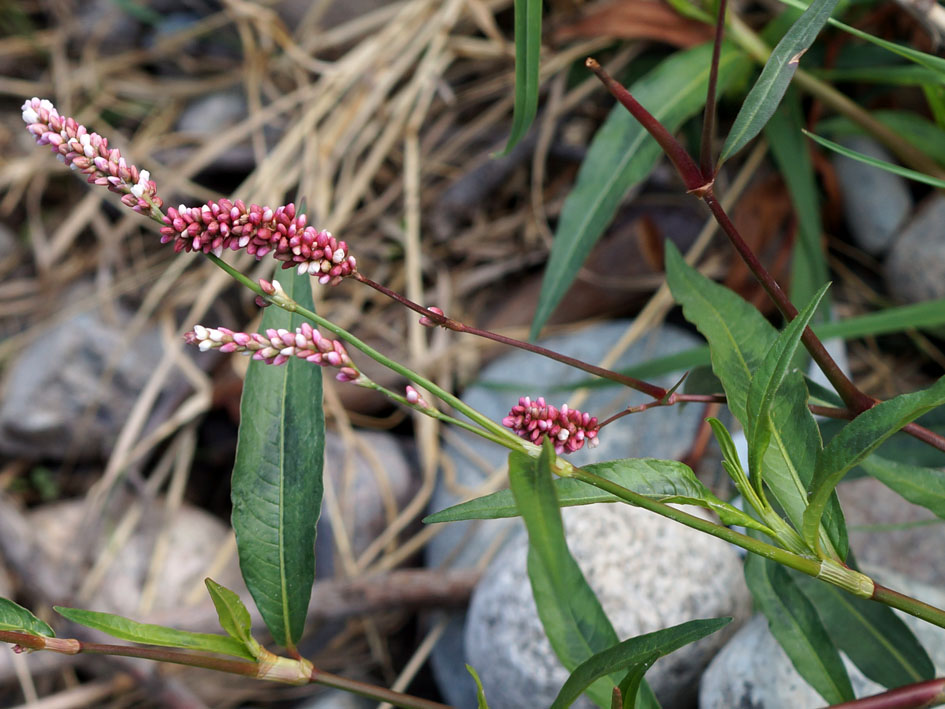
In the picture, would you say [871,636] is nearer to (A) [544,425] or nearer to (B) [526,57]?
(A) [544,425]

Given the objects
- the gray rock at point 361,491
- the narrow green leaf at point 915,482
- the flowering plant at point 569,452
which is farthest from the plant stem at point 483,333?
the gray rock at point 361,491

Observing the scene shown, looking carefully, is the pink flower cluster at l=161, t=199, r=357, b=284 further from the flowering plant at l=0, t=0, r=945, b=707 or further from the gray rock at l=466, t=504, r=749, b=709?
the gray rock at l=466, t=504, r=749, b=709

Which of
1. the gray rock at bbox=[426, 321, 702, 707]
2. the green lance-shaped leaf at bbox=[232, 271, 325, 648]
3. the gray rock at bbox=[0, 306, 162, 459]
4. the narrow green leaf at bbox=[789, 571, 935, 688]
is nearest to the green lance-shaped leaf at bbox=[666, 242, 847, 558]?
the narrow green leaf at bbox=[789, 571, 935, 688]

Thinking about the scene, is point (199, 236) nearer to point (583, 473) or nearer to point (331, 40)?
point (583, 473)

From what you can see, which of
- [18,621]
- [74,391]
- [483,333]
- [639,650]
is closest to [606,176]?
[483,333]

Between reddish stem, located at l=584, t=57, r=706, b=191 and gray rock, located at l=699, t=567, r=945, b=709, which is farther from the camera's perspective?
gray rock, located at l=699, t=567, r=945, b=709

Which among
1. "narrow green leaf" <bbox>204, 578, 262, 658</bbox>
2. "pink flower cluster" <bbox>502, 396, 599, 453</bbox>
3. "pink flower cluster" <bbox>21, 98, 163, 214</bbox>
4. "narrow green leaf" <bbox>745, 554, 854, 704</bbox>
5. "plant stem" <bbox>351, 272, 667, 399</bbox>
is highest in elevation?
"pink flower cluster" <bbox>21, 98, 163, 214</bbox>

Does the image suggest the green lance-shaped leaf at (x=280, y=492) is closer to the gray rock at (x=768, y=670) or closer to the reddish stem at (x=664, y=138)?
the reddish stem at (x=664, y=138)
